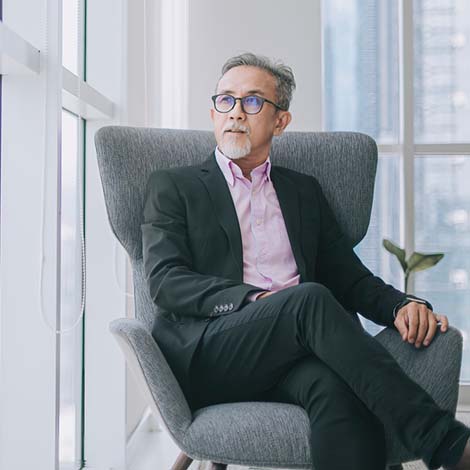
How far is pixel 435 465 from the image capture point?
1.51 m

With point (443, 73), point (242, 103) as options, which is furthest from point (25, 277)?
point (443, 73)

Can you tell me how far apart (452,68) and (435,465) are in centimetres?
264

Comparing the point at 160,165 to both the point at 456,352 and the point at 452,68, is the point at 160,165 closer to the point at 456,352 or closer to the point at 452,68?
the point at 456,352

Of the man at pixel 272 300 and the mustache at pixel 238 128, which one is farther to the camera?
the mustache at pixel 238 128

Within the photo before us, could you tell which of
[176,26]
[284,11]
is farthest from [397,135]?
[176,26]

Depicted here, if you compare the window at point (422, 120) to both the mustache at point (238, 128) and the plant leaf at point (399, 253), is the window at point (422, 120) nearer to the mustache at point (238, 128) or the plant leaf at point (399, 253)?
the plant leaf at point (399, 253)

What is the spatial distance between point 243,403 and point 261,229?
568 mm

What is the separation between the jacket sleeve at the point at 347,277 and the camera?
6.48ft

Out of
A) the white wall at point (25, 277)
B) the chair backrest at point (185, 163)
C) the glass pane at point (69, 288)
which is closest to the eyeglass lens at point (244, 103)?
the chair backrest at point (185, 163)

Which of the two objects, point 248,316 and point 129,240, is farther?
point 129,240

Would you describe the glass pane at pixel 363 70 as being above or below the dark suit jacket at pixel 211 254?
above

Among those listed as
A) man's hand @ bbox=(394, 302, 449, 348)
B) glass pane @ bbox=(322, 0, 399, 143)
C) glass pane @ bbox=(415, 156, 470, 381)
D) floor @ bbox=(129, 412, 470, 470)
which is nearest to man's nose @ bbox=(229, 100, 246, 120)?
man's hand @ bbox=(394, 302, 449, 348)

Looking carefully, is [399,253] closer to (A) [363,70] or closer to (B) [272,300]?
(A) [363,70]

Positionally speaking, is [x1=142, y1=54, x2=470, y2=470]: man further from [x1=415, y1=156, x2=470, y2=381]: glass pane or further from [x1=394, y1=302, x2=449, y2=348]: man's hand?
[x1=415, y1=156, x2=470, y2=381]: glass pane
